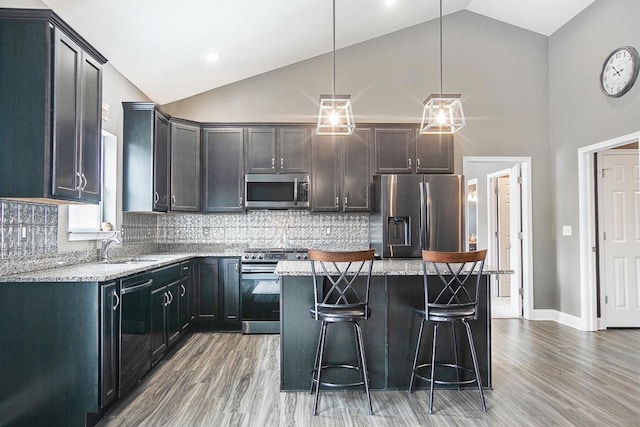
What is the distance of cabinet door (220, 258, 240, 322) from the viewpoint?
16.0 feet

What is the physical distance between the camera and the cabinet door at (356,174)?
5250 mm

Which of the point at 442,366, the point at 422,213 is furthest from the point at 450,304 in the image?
the point at 422,213

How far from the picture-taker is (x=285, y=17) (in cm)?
433

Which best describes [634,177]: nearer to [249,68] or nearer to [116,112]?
[249,68]

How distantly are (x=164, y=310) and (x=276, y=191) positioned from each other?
2.02 meters

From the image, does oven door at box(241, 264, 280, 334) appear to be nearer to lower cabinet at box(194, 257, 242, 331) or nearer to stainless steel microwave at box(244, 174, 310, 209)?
lower cabinet at box(194, 257, 242, 331)

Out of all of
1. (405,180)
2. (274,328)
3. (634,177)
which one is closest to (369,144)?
(405,180)

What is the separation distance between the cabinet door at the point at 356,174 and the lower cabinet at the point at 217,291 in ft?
5.08

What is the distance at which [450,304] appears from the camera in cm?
300

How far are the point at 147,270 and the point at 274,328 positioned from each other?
6.34 ft

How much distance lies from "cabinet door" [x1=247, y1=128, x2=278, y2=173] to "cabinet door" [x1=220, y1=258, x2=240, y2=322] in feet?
3.82

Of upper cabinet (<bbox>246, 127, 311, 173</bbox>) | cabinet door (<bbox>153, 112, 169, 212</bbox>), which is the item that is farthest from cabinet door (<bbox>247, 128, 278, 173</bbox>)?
cabinet door (<bbox>153, 112, 169, 212</bbox>)

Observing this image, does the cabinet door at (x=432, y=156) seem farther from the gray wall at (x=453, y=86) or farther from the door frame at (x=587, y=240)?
the door frame at (x=587, y=240)

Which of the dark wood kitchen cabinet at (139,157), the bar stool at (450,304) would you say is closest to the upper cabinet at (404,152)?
the bar stool at (450,304)
